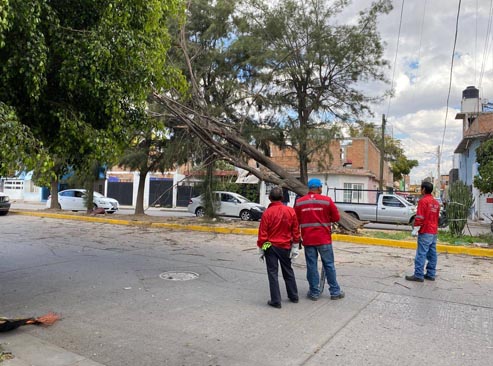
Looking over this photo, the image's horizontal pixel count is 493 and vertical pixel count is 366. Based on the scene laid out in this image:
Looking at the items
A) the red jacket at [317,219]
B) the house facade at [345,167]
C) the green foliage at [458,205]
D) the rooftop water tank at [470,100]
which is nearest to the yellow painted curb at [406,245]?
the green foliage at [458,205]

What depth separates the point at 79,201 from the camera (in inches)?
1026

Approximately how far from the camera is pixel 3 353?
12.8 feet

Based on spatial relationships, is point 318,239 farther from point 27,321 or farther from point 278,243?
point 27,321

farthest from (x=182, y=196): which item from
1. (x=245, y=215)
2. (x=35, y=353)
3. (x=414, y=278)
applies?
(x=35, y=353)

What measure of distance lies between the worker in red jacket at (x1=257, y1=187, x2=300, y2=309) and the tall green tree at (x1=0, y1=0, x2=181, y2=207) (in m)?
2.47

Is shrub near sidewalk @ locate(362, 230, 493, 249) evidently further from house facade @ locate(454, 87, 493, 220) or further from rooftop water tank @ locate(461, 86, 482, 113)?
rooftop water tank @ locate(461, 86, 482, 113)

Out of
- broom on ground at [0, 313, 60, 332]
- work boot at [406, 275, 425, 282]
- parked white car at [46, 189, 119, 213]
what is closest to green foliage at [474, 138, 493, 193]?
work boot at [406, 275, 425, 282]

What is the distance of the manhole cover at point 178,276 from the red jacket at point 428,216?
418 centimetres

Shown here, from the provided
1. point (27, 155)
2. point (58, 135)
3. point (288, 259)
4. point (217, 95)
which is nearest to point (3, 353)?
point (27, 155)

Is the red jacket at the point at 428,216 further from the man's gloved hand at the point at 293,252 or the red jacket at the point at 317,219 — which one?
the man's gloved hand at the point at 293,252

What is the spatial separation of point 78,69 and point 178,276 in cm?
411

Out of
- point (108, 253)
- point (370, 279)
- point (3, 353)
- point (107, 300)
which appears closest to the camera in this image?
point (3, 353)

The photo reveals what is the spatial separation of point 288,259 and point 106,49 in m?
3.67

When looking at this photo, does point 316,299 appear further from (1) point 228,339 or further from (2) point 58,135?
(2) point 58,135
